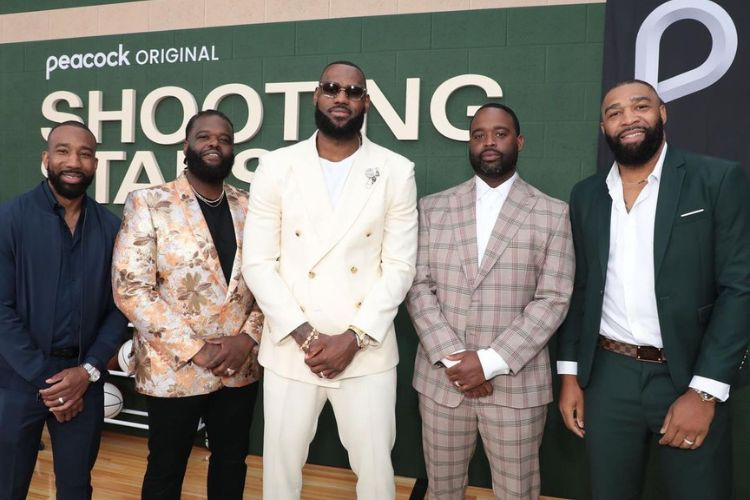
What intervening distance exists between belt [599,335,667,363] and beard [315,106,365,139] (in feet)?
3.85

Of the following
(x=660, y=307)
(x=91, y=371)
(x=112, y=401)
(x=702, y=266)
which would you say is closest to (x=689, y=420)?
(x=660, y=307)

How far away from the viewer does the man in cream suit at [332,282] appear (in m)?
2.05

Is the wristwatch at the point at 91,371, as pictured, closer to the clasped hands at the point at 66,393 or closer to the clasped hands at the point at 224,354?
the clasped hands at the point at 66,393

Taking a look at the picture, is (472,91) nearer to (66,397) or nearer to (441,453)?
(441,453)

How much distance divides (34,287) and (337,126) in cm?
121

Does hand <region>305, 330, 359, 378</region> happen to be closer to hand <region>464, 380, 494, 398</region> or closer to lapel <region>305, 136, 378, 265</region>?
lapel <region>305, 136, 378, 265</region>

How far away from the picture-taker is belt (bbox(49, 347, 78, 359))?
2068 millimetres

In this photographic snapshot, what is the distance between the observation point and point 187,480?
3217mm

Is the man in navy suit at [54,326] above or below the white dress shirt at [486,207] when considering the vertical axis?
below

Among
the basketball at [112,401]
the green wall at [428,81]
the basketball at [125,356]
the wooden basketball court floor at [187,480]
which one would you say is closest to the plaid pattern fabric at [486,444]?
the wooden basketball court floor at [187,480]

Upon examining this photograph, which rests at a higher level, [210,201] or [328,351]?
[210,201]

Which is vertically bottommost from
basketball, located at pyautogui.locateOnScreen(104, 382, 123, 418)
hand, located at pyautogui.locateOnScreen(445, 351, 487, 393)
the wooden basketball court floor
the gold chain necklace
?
the wooden basketball court floor

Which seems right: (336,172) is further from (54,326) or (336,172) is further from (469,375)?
(54,326)

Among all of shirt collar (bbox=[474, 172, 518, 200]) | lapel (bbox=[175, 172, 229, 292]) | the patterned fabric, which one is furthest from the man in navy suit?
shirt collar (bbox=[474, 172, 518, 200])
